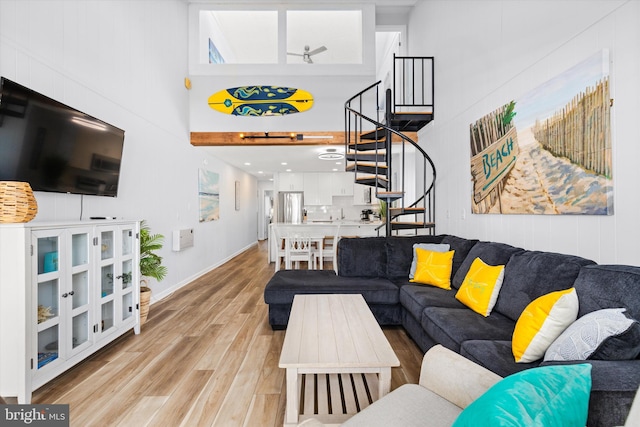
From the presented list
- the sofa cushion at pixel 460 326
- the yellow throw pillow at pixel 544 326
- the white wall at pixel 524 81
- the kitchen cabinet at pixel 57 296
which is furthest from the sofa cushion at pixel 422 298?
the kitchen cabinet at pixel 57 296

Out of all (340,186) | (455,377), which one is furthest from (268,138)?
(455,377)

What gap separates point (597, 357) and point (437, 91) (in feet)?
13.4

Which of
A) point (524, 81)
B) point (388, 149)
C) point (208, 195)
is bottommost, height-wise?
point (208, 195)

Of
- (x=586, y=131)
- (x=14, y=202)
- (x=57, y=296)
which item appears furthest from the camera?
(x=57, y=296)

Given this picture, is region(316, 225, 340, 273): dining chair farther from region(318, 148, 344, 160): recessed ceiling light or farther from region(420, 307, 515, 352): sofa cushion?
region(420, 307, 515, 352): sofa cushion

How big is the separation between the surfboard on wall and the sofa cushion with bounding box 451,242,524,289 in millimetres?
3634

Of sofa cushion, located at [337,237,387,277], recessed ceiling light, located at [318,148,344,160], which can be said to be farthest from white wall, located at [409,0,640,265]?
recessed ceiling light, located at [318,148,344,160]

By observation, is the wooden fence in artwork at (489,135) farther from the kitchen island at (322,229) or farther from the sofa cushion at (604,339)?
the kitchen island at (322,229)

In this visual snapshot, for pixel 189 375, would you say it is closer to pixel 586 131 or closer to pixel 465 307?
pixel 465 307

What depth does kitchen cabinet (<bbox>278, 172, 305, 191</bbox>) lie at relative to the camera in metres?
8.93

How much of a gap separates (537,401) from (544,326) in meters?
0.93

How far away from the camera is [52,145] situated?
229 centimetres

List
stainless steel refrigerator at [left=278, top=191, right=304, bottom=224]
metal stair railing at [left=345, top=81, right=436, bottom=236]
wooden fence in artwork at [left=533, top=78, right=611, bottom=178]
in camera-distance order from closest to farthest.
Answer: wooden fence in artwork at [left=533, top=78, right=611, bottom=178], metal stair railing at [left=345, top=81, right=436, bottom=236], stainless steel refrigerator at [left=278, top=191, right=304, bottom=224]

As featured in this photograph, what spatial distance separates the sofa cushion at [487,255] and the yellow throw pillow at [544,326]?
933mm
